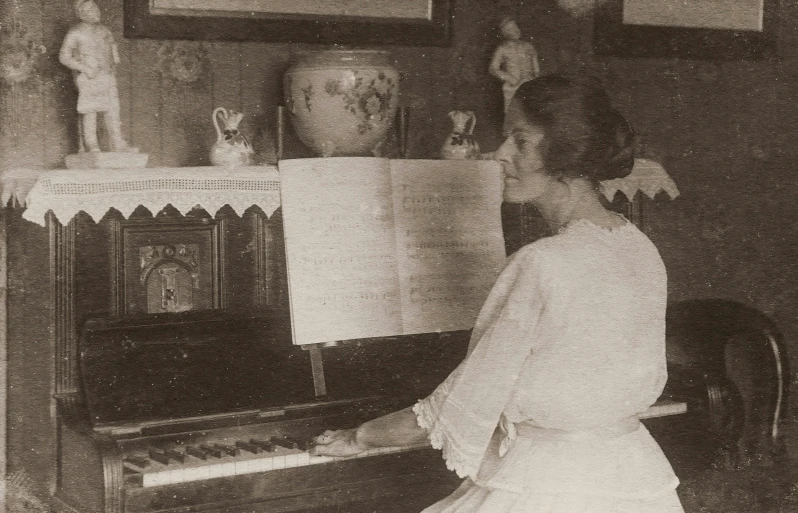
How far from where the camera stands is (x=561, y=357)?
214 centimetres

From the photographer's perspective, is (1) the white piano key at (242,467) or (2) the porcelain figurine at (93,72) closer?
(1) the white piano key at (242,467)

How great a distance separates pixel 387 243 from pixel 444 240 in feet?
0.59

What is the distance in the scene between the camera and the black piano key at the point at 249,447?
8.37 ft

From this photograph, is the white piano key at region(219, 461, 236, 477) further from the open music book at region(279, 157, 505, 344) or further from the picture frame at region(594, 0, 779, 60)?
the picture frame at region(594, 0, 779, 60)

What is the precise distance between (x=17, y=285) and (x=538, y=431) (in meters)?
1.63

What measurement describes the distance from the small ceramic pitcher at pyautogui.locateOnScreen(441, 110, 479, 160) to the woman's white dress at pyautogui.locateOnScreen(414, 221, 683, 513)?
3.13ft

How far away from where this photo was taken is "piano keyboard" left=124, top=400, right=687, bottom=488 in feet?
7.98

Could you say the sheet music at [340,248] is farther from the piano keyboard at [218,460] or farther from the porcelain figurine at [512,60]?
the porcelain figurine at [512,60]

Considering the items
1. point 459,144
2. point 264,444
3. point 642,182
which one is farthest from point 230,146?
point 642,182

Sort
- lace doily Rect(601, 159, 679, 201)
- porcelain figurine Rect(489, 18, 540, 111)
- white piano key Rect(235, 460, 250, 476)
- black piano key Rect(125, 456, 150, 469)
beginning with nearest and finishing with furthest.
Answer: black piano key Rect(125, 456, 150, 469)
white piano key Rect(235, 460, 250, 476)
lace doily Rect(601, 159, 679, 201)
porcelain figurine Rect(489, 18, 540, 111)

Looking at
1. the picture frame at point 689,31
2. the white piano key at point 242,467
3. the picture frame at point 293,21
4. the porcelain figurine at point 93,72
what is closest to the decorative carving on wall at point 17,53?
the porcelain figurine at point 93,72

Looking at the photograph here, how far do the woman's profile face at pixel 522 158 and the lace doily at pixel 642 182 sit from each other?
1.13 m

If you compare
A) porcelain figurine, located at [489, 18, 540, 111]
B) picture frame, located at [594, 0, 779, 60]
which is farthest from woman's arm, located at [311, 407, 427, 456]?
picture frame, located at [594, 0, 779, 60]

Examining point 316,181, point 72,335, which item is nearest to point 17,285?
point 72,335
